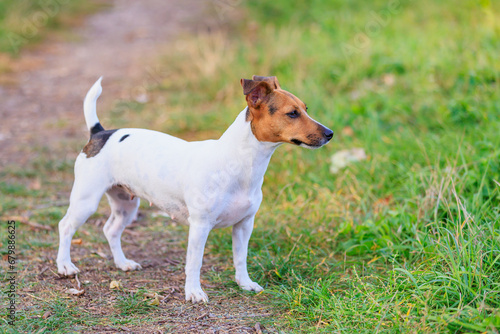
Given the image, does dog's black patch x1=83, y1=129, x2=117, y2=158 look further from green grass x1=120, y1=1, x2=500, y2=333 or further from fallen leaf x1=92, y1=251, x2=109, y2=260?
green grass x1=120, y1=1, x2=500, y2=333

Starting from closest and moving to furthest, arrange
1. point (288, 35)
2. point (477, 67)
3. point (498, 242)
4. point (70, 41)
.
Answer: point (498, 242) → point (477, 67) → point (288, 35) → point (70, 41)

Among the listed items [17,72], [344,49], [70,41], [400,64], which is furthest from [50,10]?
[400,64]

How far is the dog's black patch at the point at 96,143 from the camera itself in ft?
12.2

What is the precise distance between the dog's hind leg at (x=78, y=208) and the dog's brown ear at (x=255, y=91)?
123cm

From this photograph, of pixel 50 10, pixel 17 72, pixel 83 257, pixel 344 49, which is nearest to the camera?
pixel 83 257

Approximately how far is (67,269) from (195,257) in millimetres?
1022

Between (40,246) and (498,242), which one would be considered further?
(40,246)

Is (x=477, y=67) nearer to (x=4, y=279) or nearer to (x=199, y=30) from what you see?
(x=4, y=279)

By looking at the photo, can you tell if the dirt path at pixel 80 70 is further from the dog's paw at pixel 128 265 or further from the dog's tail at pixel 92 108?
the dog's paw at pixel 128 265

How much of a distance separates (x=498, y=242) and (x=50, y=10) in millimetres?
11403

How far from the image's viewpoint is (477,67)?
20.7ft

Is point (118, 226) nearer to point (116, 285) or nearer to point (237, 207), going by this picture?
point (116, 285)

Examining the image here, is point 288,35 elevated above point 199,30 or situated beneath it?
elevated above

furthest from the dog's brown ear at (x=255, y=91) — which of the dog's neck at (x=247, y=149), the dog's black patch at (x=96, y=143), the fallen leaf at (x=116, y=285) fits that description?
the fallen leaf at (x=116, y=285)
